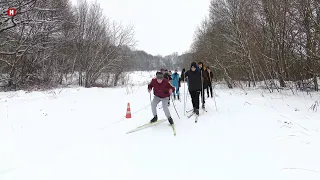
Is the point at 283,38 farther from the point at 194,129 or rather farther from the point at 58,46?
the point at 58,46

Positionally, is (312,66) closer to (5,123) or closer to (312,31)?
(312,31)

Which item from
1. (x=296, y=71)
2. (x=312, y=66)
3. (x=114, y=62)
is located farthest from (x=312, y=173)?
(x=114, y=62)

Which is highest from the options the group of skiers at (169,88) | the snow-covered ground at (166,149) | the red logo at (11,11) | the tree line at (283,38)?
the red logo at (11,11)

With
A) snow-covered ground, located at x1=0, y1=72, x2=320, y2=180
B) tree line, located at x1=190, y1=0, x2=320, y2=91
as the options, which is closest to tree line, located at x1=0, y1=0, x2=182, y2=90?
snow-covered ground, located at x1=0, y1=72, x2=320, y2=180

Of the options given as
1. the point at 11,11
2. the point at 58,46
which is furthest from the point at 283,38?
the point at 58,46

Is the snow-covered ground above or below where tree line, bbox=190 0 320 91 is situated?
below

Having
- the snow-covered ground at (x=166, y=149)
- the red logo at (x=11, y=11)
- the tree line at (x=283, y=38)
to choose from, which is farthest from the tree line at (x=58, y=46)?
the tree line at (x=283, y=38)

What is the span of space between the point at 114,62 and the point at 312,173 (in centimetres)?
2427

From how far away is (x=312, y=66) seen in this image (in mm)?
10609

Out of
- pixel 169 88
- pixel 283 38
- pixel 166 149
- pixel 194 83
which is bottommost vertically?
pixel 166 149

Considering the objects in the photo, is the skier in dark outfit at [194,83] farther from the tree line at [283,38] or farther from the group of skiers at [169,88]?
the tree line at [283,38]

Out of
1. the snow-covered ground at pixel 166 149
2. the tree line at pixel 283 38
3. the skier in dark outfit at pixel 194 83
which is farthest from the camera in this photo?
the tree line at pixel 283 38

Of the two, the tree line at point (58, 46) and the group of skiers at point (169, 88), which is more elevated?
the tree line at point (58, 46)

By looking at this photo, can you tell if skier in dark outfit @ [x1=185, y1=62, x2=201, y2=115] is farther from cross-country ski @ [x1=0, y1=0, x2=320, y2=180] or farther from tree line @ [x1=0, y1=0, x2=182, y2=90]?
tree line @ [x1=0, y1=0, x2=182, y2=90]
